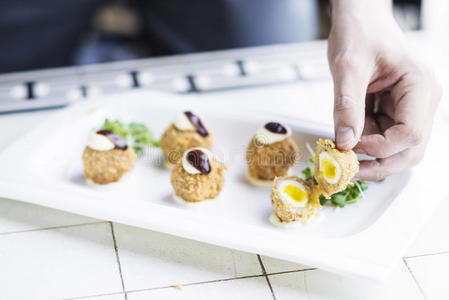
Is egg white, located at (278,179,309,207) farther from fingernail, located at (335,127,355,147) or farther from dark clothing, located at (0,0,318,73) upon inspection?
dark clothing, located at (0,0,318,73)

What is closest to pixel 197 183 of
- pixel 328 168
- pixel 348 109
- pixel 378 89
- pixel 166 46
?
pixel 328 168

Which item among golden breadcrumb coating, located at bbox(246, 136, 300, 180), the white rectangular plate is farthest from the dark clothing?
golden breadcrumb coating, located at bbox(246, 136, 300, 180)

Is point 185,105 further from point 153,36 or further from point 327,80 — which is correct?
point 153,36

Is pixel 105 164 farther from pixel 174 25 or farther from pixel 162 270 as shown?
pixel 174 25

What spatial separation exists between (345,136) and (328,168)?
5.5 inches

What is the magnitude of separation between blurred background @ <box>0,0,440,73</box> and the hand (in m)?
1.18

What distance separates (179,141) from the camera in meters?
2.00

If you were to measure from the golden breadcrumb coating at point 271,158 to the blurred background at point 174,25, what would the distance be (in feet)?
4.16

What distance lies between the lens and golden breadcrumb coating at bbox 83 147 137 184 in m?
1.88

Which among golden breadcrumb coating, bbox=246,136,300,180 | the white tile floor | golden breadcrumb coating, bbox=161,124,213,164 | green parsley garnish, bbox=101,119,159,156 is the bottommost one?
the white tile floor

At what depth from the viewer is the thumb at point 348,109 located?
154 cm

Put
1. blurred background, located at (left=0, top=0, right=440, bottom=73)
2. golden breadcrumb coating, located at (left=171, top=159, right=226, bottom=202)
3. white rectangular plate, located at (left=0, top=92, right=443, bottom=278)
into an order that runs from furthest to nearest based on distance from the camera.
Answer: blurred background, located at (left=0, top=0, right=440, bottom=73), golden breadcrumb coating, located at (left=171, top=159, right=226, bottom=202), white rectangular plate, located at (left=0, top=92, right=443, bottom=278)

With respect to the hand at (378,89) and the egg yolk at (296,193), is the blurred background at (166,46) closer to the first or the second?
the hand at (378,89)

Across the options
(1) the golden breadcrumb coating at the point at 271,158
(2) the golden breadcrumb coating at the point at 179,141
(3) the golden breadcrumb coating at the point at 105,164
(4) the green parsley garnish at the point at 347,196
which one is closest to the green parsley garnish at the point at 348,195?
(4) the green parsley garnish at the point at 347,196
